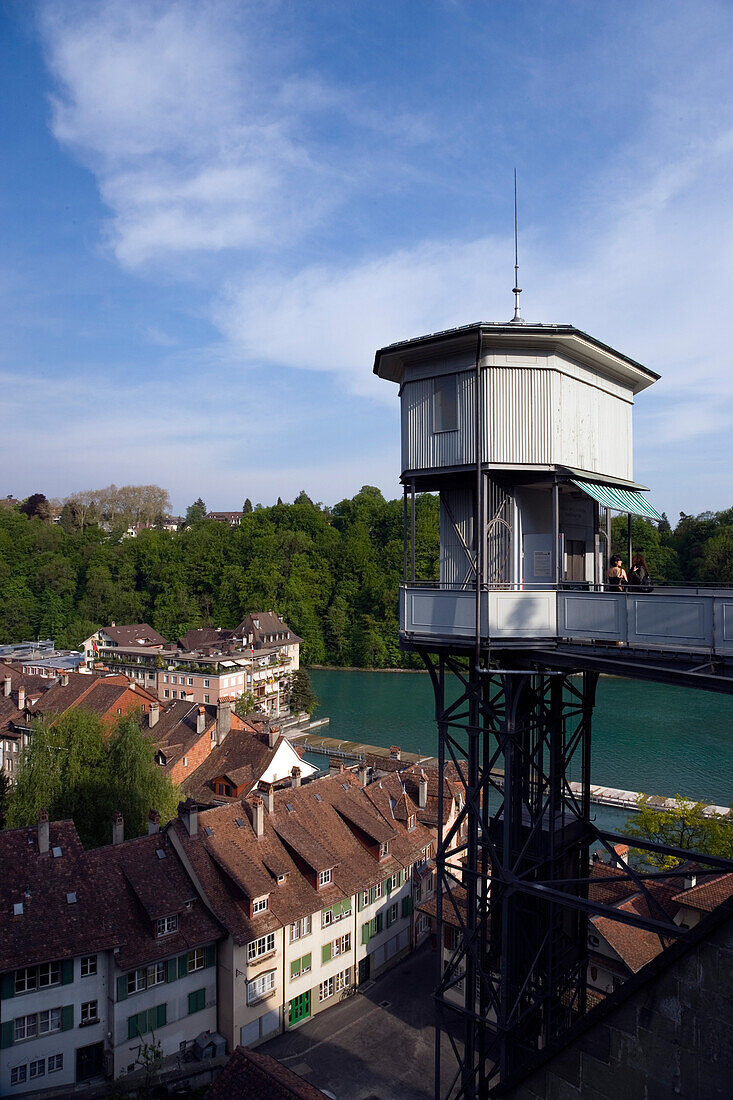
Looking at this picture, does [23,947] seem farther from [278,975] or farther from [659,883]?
[659,883]

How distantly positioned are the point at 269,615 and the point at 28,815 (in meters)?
52.8

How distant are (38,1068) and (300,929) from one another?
630 cm

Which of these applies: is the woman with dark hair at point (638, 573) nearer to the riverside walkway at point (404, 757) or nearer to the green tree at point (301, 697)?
the riverside walkway at point (404, 757)

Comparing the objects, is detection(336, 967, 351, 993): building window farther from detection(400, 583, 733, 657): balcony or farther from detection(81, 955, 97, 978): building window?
detection(400, 583, 733, 657): balcony

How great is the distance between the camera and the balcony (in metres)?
7.48

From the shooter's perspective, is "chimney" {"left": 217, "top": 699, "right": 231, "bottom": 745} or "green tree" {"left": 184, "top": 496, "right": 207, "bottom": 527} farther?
"green tree" {"left": 184, "top": 496, "right": 207, "bottom": 527}

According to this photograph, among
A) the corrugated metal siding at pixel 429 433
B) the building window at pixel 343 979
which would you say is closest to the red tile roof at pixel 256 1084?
the corrugated metal siding at pixel 429 433

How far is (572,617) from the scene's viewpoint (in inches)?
346

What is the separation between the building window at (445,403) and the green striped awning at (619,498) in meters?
1.77

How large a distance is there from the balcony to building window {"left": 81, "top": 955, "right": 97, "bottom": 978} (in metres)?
11.7

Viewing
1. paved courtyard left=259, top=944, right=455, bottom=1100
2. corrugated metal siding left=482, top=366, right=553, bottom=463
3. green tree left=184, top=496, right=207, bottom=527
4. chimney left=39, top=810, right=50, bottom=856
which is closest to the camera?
corrugated metal siding left=482, top=366, right=553, bottom=463

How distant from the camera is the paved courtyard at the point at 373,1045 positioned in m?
16.0

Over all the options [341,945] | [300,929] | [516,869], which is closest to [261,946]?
[300,929]

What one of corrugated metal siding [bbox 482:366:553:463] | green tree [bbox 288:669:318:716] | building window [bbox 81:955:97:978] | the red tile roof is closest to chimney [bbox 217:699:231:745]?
building window [bbox 81:955:97:978]
